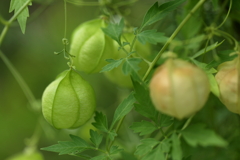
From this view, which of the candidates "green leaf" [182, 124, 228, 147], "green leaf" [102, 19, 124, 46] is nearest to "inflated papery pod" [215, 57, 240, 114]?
"green leaf" [182, 124, 228, 147]

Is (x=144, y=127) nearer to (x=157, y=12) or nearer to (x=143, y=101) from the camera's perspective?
(x=143, y=101)

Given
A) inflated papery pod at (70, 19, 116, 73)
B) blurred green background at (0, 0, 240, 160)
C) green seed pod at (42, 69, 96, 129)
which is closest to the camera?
green seed pod at (42, 69, 96, 129)

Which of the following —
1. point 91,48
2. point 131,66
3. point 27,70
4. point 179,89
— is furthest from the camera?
point 27,70

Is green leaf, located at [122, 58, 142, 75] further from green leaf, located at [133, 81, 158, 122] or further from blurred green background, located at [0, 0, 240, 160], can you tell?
blurred green background, located at [0, 0, 240, 160]

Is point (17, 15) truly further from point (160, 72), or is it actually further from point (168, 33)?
point (168, 33)

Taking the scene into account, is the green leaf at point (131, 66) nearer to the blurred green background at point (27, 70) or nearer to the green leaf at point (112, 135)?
the green leaf at point (112, 135)

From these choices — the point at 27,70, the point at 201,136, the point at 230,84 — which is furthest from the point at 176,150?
the point at 27,70
